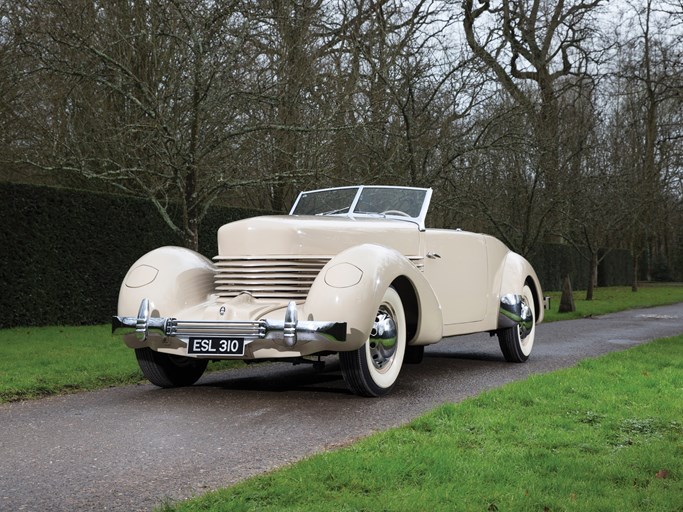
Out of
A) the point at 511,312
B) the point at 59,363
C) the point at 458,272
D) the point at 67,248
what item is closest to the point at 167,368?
the point at 59,363

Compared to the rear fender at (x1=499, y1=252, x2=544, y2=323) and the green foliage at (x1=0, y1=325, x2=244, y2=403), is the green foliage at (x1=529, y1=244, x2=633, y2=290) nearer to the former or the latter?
the rear fender at (x1=499, y1=252, x2=544, y2=323)

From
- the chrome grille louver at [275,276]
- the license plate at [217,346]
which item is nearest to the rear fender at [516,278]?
the chrome grille louver at [275,276]

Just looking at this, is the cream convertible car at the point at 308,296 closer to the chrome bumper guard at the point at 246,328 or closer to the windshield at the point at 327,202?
the chrome bumper guard at the point at 246,328

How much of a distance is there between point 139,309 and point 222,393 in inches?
42.4

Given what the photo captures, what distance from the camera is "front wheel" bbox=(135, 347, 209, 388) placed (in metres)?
7.73

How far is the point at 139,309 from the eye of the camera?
23.6 feet

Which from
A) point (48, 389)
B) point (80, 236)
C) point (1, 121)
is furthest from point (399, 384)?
point (1, 121)

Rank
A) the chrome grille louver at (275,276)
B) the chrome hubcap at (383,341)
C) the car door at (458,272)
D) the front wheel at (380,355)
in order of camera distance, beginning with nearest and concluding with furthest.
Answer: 1. the front wheel at (380,355)
2. the chrome hubcap at (383,341)
3. the chrome grille louver at (275,276)
4. the car door at (458,272)

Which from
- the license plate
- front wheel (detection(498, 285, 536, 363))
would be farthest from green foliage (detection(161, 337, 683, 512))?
front wheel (detection(498, 285, 536, 363))

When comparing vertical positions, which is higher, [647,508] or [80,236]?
[80,236]

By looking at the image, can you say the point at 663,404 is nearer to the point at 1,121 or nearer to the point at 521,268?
the point at 521,268

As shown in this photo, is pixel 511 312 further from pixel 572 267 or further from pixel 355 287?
pixel 572 267

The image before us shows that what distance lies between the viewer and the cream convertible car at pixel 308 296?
677 centimetres

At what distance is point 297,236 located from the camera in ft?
24.3
